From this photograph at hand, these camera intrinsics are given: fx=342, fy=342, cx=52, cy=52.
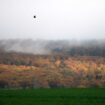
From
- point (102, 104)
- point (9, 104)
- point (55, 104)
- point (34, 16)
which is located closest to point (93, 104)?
point (102, 104)

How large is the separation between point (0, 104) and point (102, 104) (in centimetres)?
1575

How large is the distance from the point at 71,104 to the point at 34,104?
5.82 metres

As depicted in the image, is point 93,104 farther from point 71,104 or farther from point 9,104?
point 9,104

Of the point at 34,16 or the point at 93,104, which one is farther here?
the point at 93,104

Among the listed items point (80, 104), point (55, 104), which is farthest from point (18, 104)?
point (80, 104)

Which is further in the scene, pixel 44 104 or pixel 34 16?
pixel 44 104

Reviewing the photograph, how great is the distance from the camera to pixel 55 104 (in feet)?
172

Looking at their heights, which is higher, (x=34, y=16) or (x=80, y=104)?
(x=34, y=16)

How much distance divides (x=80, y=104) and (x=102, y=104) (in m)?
3.38

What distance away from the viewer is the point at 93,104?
5297cm

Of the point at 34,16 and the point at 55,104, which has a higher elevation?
the point at 34,16

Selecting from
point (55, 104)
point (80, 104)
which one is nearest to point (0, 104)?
point (55, 104)

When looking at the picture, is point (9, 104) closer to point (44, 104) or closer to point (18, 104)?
point (18, 104)

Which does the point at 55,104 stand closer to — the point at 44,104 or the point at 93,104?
the point at 44,104
